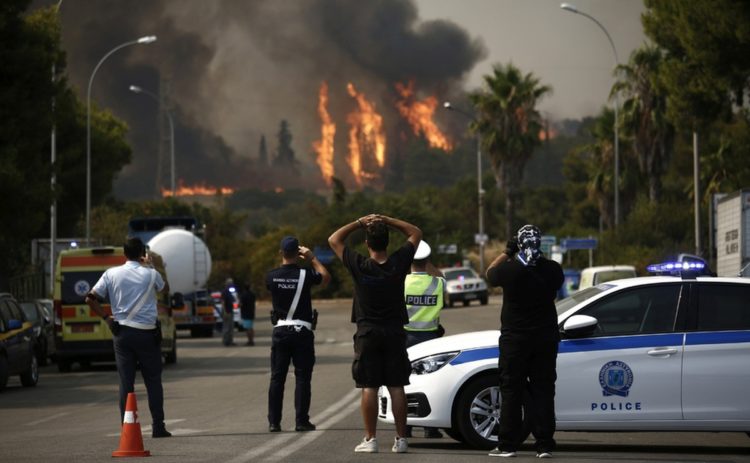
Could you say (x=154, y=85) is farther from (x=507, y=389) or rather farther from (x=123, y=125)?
(x=507, y=389)

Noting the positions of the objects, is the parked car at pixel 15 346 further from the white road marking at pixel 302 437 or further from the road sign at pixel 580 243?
the road sign at pixel 580 243

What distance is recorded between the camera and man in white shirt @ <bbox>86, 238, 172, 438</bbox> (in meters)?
13.7

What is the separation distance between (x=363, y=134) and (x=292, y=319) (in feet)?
520

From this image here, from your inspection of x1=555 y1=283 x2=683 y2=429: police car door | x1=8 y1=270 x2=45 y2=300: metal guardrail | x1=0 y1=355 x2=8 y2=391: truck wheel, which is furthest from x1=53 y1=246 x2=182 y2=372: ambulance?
A: x1=8 y1=270 x2=45 y2=300: metal guardrail

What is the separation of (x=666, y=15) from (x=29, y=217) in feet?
54.3

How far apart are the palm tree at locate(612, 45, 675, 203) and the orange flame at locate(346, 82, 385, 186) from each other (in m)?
104

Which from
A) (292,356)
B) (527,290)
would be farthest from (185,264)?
(527,290)

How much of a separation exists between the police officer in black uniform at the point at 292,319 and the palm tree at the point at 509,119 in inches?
2296

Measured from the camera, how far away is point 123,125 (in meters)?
76.5

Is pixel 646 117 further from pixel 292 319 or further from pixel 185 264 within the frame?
pixel 292 319

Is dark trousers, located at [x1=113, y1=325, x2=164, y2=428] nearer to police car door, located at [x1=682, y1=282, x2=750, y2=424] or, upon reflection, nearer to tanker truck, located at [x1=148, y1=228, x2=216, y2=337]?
police car door, located at [x1=682, y1=282, x2=750, y2=424]

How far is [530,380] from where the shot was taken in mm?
12016

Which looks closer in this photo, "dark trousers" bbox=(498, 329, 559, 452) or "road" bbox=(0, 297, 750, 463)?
"dark trousers" bbox=(498, 329, 559, 452)

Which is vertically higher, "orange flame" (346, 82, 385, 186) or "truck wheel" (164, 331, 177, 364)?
"orange flame" (346, 82, 385, 186)
